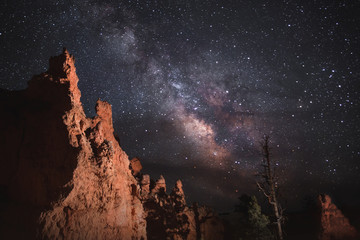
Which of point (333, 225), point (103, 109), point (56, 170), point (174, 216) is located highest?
point (103, 109)

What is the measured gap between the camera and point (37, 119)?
1377cm

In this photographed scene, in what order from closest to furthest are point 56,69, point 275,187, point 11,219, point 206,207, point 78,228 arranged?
point 11,219
point 78,228
point 56,69
point 275,187
point 206,207

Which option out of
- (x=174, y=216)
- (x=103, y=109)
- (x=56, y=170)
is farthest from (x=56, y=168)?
(x=174, y=216)

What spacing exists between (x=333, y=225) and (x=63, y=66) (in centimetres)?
3805

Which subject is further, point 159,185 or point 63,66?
point 159,185

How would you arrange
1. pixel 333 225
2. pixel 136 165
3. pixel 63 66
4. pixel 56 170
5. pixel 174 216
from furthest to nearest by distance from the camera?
pixel 136 165 < pixel 174 216 < pixel 333 225 < pixel 63 66 < pixel 56 170

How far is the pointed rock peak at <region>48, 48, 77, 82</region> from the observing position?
1620 cm

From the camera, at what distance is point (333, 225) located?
31.1 metres

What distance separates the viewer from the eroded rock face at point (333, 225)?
30969 mm

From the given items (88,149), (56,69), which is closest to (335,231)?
(88,149)

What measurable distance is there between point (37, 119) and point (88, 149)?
350 cm

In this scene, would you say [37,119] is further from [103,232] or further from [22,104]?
[103,232]

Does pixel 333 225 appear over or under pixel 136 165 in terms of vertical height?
under

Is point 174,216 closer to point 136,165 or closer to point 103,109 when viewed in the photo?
point 136,165
